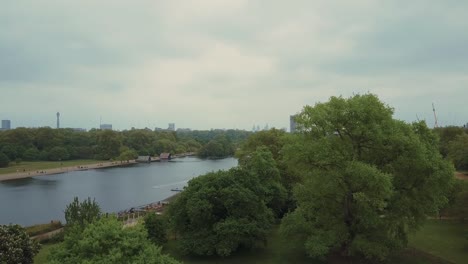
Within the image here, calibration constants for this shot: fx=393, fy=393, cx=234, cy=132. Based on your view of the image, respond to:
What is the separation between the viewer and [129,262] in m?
11.6

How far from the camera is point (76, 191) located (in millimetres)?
57188

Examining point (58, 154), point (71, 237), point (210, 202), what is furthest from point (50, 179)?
point (71, 237)

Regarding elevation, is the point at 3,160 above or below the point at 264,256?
above

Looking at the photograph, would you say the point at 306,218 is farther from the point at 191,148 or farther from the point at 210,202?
the point at 191,148

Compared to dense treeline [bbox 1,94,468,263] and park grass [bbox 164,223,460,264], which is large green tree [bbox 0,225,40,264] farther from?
park grass [bbox 164,223,460,264]

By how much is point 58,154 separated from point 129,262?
98.8 m

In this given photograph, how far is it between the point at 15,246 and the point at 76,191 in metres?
41.7

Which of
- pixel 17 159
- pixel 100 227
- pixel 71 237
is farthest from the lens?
pixel 17 159

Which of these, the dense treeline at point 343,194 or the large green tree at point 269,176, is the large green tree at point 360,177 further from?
the large green tree at point 269,176

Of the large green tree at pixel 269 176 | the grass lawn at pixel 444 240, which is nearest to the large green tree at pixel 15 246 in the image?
the large green tree at pixel 269 176

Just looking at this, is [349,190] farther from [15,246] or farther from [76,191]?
[76,191]

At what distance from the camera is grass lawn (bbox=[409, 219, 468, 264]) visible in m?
20.6

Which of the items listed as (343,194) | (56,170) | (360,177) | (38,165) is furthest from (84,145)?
(360,177)

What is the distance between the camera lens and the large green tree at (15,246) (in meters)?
17.2
